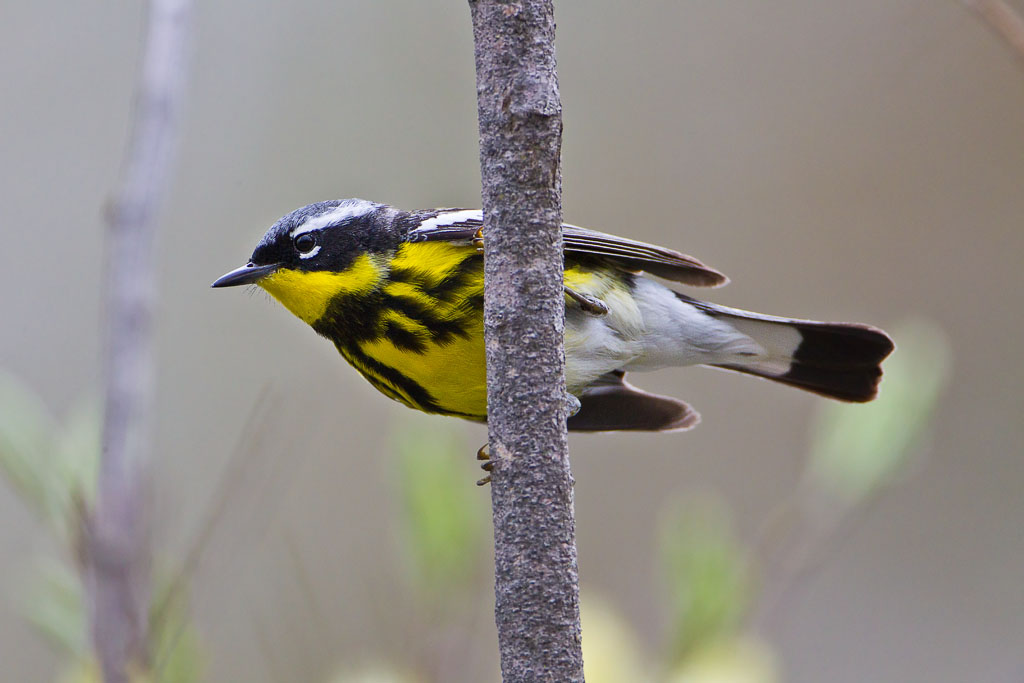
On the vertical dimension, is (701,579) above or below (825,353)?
below

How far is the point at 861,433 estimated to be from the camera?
Result: 6.67 feet

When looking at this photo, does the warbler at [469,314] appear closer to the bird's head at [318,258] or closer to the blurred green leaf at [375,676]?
the bird's head at [318,258]

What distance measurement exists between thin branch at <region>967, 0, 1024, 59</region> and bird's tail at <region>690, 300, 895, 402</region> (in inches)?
80.4

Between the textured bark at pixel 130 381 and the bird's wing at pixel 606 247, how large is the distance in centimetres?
→ 131

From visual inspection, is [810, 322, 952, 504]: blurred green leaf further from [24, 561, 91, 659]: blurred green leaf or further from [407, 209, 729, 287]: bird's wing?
[24, 561, 91, 659]: blurred green leaf

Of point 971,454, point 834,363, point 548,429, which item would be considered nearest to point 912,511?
point 971,454

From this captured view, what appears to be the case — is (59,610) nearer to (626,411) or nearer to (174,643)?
(174,643)

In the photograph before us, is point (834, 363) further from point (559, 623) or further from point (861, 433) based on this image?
point (559, 623)

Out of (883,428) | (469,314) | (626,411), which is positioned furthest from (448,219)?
(883,428)

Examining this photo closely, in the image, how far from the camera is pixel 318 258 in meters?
2.85

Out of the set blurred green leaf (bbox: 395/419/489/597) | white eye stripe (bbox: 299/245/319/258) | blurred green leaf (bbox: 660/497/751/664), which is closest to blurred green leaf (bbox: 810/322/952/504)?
blurred green leaf (bbox: 660/497/751/664)

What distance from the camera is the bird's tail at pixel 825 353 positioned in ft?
11.1

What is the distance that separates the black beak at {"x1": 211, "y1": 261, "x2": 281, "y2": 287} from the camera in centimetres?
282

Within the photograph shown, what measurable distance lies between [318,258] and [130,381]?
1.79 meters
